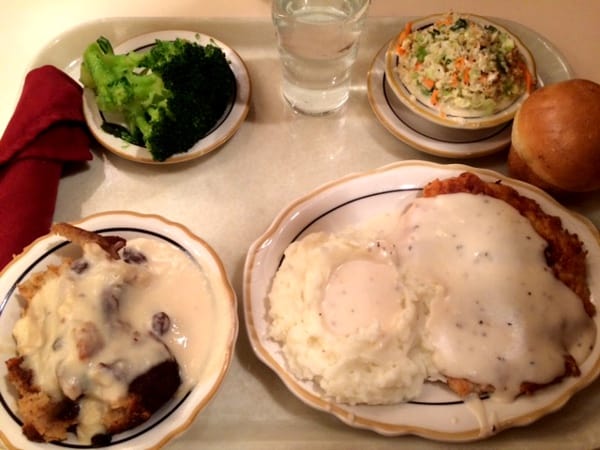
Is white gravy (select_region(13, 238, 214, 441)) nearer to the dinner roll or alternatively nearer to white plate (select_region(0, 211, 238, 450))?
white plate (select_region(0, 211, 238, 450))

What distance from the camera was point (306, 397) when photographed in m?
1.67

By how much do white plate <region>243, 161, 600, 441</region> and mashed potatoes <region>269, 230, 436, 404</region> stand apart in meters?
0.04

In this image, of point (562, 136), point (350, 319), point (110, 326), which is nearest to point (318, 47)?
point (562, 136)

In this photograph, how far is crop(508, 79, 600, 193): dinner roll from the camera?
1.91 meters

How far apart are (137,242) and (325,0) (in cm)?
129

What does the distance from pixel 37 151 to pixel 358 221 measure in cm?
127

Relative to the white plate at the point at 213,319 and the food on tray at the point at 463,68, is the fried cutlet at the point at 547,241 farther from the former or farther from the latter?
the white plate at the point at 213,319

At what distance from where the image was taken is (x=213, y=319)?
1701mm

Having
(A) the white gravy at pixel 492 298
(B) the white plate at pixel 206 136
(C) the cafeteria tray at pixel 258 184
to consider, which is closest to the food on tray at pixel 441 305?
(A) the white gravy at pixel 492 298

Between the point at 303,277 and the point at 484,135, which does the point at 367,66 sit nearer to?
the point at 484,135

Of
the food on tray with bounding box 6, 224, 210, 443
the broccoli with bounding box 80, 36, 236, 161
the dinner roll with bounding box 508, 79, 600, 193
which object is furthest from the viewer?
the broccoli with bounding box 80, 36, 236, 161

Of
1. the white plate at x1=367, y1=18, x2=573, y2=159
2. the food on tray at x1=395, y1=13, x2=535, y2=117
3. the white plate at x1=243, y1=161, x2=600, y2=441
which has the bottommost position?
the white plate at x1=243, y1=161, x2=600, y2=441

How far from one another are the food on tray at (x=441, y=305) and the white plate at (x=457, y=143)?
329 millimetres

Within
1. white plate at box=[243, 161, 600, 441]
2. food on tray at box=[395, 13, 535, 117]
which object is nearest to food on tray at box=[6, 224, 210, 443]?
white plate at box=[243, 161, 600, 441]
